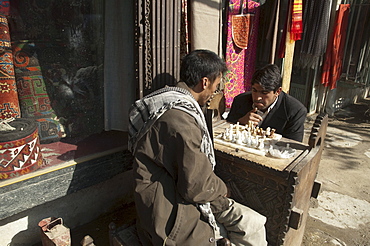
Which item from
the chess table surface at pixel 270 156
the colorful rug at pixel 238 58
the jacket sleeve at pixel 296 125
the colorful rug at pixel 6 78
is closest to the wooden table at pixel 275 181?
the chess table surface at pixel 270 156

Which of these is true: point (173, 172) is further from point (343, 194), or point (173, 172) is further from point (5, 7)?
point (343, 194)

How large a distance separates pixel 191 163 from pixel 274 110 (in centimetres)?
167

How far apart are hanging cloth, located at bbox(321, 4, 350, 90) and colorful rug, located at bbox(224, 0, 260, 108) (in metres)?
3.12

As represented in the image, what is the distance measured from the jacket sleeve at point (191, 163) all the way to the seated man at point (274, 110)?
1.26 meters

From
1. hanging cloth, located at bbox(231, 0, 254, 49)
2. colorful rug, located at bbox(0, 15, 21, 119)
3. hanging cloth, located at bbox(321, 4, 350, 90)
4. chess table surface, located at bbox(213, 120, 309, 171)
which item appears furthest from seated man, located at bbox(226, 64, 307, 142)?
hanging cloth, located at bbox(321, 4, 350, 90)

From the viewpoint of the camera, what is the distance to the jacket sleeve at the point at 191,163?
1.70 metres

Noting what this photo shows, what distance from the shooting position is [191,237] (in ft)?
5.88

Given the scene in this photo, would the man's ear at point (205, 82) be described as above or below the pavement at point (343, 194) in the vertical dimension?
above

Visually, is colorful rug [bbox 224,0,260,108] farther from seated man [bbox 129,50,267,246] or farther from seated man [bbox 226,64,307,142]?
seated man [bbox 129,50,267,246]

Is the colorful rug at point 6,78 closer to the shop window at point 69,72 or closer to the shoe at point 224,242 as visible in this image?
the shop window at point 69,72

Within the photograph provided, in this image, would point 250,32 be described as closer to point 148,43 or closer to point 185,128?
point 148,43

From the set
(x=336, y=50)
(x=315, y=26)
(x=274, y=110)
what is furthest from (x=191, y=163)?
A: (x=336, y=50)

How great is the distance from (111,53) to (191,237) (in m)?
1.86

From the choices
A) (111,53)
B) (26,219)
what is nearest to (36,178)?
(26,219)
